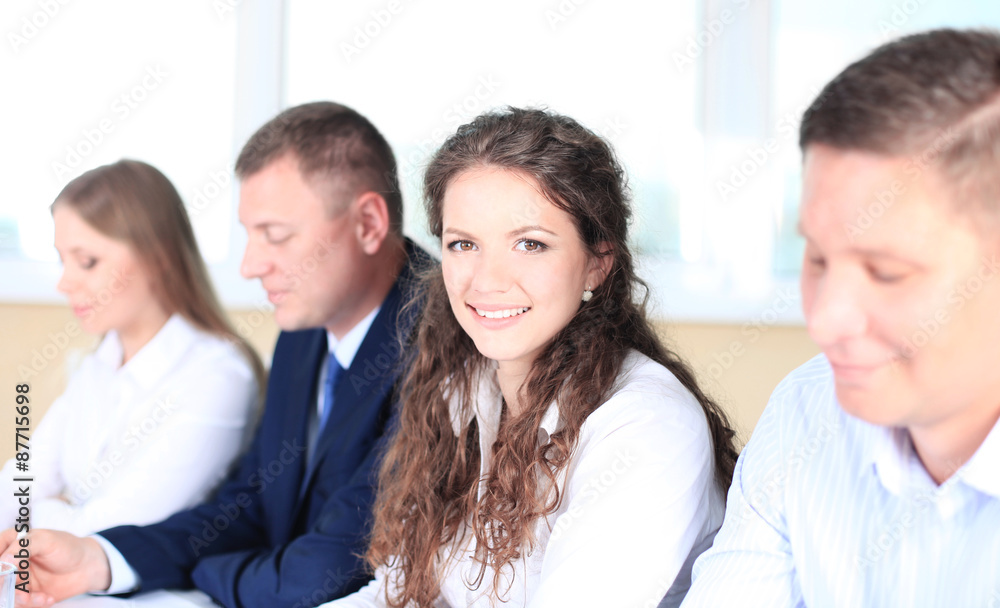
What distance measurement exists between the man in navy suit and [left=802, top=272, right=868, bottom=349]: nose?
99 cm

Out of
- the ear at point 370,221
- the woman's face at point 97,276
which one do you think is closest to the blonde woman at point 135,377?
the woman's face at point 97,276

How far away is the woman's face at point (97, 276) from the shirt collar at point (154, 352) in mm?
55

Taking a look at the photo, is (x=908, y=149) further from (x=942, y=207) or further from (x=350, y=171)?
(x=350, y=171)

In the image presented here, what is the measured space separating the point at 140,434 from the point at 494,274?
95cm

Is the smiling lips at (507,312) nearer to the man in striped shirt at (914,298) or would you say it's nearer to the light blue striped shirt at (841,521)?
the light blue striped shirt at (841,521)

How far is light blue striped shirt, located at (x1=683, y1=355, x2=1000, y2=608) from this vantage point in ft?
2.54

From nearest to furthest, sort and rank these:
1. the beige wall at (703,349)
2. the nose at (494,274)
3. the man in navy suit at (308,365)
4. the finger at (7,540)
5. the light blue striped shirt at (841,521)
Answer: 1. the light blue striped shirt at (841,521)
2. the nose at (494,274)
3. the finger at (7,540)
4. the man in navy suit at (308,365)
5. the beige wall at (703,349)

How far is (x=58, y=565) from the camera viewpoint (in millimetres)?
1377

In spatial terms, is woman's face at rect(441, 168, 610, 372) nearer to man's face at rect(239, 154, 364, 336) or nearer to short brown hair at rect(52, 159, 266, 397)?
man's face at rect(239, 154, 364, 336)

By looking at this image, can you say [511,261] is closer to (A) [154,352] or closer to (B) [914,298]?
(B) [914,298]

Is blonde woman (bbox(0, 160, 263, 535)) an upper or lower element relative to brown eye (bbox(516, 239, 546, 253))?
lower

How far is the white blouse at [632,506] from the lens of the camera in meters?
1.00

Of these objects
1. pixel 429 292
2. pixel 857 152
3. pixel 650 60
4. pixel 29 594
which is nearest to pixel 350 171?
pixel 429 292

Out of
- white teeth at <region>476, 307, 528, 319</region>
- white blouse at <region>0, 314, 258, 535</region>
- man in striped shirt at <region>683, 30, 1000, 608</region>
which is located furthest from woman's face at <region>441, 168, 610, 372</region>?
white blouse at <region>0, 314, 258, 535</region>
